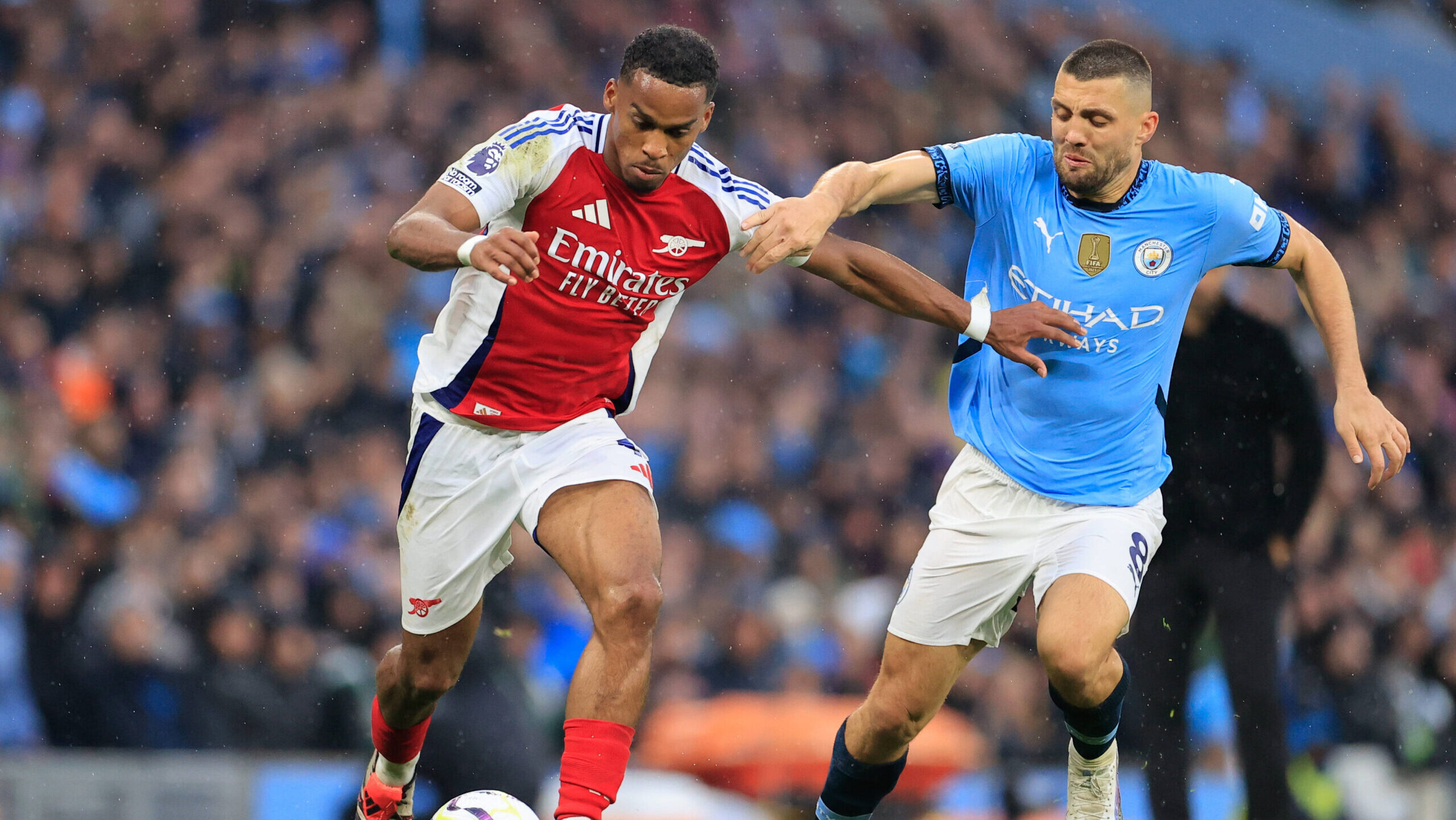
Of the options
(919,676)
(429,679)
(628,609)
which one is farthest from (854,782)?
(429,679)

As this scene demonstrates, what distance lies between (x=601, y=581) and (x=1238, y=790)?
3.63 m

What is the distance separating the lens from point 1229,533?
628 centimetres

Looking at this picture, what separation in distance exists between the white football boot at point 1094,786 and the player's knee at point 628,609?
1.57 m

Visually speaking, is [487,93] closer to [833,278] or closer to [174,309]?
[174,309]

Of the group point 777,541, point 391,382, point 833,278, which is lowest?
point 777,541

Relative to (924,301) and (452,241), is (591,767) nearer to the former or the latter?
(452,241)

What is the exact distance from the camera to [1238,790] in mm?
6305

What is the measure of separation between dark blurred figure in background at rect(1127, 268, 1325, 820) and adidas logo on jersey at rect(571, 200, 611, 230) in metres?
2.82

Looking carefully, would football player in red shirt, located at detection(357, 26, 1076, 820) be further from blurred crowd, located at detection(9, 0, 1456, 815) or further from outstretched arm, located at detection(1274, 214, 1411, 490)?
blurred crowd, located at detection(9, 0, 1456, 815)

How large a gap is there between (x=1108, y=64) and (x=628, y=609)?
217 centimetres

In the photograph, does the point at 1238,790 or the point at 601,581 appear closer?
the point at 601,581

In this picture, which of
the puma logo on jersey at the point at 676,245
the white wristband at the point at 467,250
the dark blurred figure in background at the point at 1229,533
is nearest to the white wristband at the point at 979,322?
the puma logo on jersey at the point at 676,245

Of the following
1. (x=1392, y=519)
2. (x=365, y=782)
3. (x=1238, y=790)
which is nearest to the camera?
(x=365, y=782)

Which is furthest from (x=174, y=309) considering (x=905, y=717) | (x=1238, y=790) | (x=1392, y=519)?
(x=1392, y=519)
